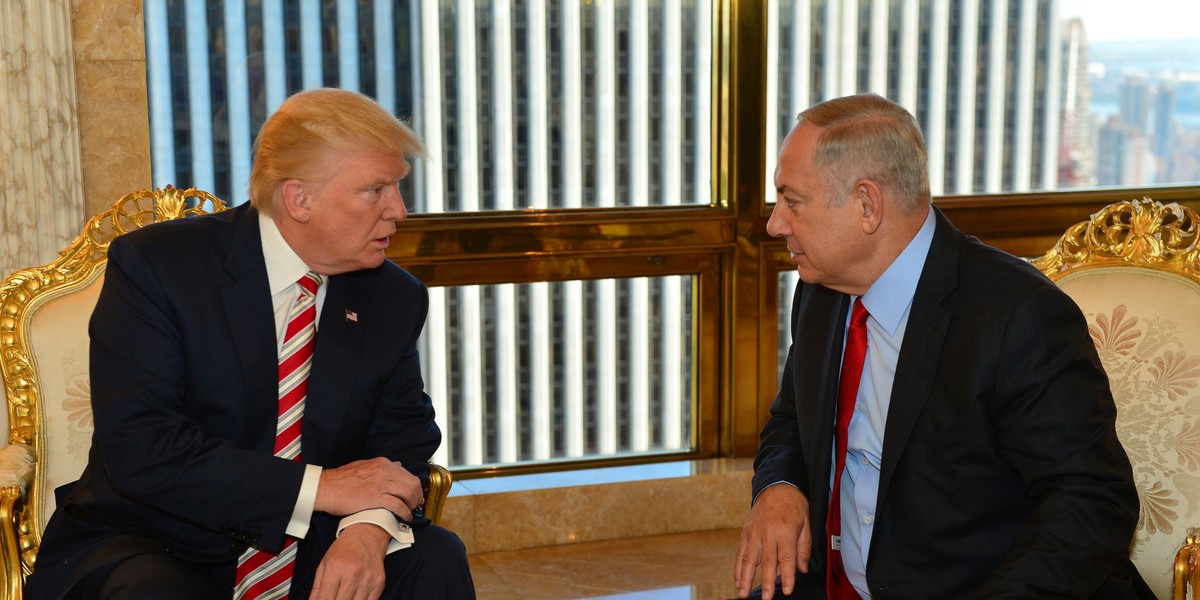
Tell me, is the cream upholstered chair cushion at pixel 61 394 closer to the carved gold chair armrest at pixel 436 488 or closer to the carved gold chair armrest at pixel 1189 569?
the carved gold chair armrest at pixel 436 488

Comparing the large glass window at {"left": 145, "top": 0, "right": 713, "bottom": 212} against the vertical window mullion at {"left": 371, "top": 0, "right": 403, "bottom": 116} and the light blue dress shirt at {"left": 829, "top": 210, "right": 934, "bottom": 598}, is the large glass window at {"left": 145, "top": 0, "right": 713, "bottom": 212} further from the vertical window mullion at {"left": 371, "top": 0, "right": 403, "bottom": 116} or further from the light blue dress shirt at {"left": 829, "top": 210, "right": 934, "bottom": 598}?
the light blue dress shirt at {"left": 829, "top": 210, "right": 934, "bottom": 598}

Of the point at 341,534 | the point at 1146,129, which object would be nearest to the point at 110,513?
the point at 341,534


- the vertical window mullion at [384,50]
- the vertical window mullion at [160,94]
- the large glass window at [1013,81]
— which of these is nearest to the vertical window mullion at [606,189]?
the large glass window at [1013,81]

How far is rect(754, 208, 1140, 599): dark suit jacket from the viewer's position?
1972 mm

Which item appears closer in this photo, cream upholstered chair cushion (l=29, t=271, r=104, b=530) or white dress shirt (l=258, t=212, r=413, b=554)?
white dress shirt (l=258, t=212, r=413, b=554)

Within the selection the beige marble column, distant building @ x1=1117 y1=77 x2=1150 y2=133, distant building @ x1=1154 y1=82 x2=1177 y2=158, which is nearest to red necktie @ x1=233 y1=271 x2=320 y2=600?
the beige marble column

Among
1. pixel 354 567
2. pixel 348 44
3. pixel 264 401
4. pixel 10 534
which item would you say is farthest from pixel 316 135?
pixel 348 44

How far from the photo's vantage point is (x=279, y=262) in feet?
8.07

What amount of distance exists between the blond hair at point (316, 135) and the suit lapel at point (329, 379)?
269mm

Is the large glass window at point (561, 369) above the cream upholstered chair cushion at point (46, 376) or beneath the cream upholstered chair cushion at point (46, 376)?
beneath

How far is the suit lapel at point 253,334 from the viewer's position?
7.76 feet

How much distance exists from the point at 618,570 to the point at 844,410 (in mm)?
1766

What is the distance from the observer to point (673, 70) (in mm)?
4203

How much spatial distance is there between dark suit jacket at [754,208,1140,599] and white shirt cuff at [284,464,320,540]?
926 millimetres
